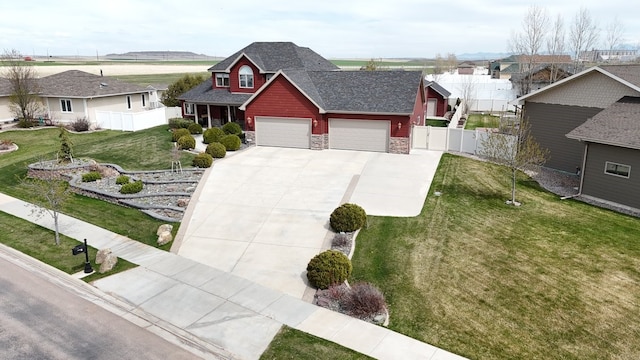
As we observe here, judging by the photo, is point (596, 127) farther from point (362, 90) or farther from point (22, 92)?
point (22, 92)

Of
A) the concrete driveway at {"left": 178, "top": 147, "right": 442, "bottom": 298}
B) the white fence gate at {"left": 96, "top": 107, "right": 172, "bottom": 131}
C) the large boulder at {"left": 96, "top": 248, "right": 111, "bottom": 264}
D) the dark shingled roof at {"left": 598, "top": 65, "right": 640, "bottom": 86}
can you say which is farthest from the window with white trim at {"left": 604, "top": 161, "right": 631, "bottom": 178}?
the white fence gate at {"left": 96, "top": 107, "right": 172, "bottom": 131}

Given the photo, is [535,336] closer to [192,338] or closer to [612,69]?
[192,338]

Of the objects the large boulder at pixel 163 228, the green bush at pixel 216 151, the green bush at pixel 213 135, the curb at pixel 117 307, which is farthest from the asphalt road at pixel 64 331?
the green bush at pixel 213 135

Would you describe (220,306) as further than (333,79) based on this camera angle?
No

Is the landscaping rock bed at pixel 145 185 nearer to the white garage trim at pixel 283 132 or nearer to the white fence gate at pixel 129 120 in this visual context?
the white garage trim at pixel 283 132

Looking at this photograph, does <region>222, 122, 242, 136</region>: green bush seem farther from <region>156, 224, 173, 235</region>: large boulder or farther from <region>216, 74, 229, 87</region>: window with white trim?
<region>156, 224, 173, 235</region>: large boulder

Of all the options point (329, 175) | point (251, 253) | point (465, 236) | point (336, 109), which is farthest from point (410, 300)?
point (336, 109)

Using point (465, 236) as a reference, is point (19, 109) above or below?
above
